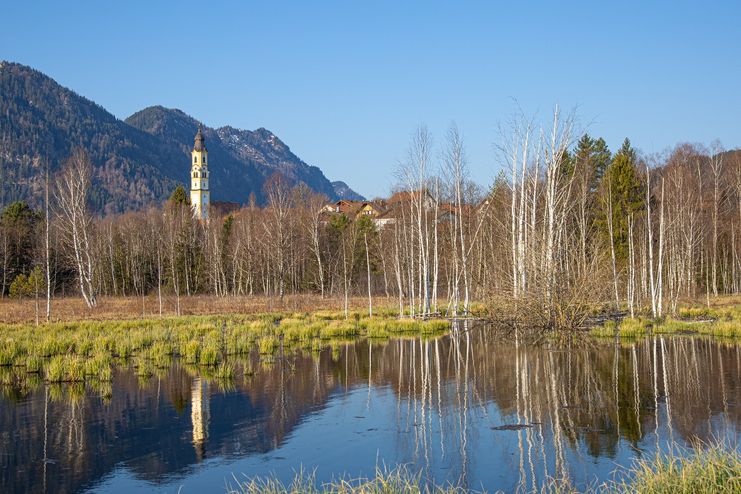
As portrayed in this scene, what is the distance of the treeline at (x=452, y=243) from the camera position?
32.2 m

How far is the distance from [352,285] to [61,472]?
49290mm

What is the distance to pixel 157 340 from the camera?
2472 cm

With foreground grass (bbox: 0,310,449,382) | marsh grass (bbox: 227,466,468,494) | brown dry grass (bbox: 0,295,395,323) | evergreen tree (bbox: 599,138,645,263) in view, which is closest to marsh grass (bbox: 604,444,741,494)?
marsh grass (bbox: 227,466,468,494)

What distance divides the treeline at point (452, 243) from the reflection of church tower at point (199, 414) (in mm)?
12739

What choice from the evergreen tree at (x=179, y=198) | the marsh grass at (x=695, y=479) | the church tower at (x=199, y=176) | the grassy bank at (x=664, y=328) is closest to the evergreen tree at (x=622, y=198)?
the grassy bank at (x=664, y=328)

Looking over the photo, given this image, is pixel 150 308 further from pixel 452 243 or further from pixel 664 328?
pixel 664 328

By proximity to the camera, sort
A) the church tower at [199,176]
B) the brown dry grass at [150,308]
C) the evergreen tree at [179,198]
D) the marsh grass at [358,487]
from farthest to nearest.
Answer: the church tower at [199,176]
the evergreen tree at [179,198]
the brown dry grass at [150,308]
the marsh grass at [358,487]

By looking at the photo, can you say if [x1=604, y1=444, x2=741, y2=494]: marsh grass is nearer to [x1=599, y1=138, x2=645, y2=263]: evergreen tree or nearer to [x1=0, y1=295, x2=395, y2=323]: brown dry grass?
[x1=0, y1=295, x2=395, y2=323]: brown dry grass

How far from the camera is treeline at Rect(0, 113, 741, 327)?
106 ft

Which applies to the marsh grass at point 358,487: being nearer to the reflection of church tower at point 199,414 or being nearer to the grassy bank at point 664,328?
the reflection of church tower at point 199,414

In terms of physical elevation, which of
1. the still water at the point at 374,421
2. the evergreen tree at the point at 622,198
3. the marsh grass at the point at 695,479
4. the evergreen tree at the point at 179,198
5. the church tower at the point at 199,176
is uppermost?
the church tower at the point at 199,176

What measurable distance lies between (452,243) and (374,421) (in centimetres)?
2820

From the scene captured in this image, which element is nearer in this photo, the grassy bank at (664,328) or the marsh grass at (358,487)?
the marsh grass at (358,487)

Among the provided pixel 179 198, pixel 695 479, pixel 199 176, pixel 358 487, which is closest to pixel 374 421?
pixel 358 487
